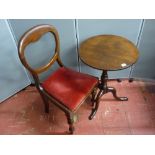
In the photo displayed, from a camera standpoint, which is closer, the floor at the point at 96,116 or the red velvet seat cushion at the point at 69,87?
the red velvet seat cushion at the point at 69,87

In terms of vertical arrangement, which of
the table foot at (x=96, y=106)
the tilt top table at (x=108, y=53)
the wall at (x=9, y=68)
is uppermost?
the tilt top table at (x=108, y=53)

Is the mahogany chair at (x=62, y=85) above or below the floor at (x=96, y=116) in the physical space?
above

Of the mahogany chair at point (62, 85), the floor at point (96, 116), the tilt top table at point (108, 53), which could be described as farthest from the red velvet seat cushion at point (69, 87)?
the floor at point (96, 116)

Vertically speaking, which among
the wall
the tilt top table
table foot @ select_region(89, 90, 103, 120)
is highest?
the tilt top table

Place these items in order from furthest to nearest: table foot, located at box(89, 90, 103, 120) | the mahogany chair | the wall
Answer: table foot, located at box(89, 90, 103, 120) → the wall → the mahogany chair

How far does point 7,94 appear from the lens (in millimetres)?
2082

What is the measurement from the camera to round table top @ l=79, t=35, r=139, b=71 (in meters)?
1.45

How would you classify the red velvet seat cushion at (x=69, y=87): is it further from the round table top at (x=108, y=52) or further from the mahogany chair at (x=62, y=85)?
the round table top at (x=108, y=52)

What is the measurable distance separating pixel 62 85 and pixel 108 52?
1.61 ft

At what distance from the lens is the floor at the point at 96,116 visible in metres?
1.81

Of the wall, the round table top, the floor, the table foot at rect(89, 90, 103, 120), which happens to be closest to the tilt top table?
the round table top

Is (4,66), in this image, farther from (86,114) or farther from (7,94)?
(86,114)

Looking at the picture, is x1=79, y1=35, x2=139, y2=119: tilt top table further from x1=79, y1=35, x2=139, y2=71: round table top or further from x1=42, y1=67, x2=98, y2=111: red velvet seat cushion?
x1=42, y1=67, x2=98, y2=111: red velvet seat cushion

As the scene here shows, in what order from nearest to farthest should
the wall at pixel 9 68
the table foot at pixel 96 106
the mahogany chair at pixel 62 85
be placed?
the mahogany chair at pixel 62 85 < the wall at pixel 9 68 < the table foot at pixel 96 106
